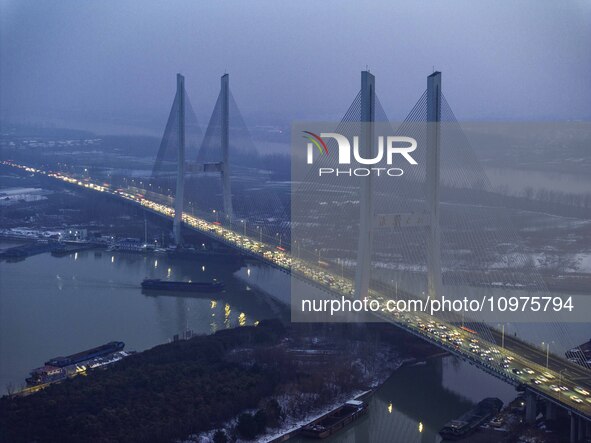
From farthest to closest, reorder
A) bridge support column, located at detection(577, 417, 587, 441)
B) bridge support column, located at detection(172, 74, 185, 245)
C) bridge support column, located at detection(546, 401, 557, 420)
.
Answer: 1. bridge support column, located at detection(172, 74, 185, 245)
2. bridge support column, located at detection(546, 401, 557, 420)
3. bridge support column, located at detection(577, 417, 587, 441)

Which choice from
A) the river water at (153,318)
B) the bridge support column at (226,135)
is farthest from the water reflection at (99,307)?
the bridge support column at (226,135)

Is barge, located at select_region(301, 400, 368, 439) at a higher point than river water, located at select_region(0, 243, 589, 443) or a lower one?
lower

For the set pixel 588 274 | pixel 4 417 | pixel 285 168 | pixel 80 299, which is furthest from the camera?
pixel 285 168

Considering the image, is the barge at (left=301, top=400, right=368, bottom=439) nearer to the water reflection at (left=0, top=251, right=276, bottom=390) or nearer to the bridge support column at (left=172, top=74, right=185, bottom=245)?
the water reflection at (left=0, top=251, right=276, bottom=390)

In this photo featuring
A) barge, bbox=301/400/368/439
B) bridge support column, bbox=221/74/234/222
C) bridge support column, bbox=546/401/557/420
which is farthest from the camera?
bridge support column, bbox=221/74/234/222

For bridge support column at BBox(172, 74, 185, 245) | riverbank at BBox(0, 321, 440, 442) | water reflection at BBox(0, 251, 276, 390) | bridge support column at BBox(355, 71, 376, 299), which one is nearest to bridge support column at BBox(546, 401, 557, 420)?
riverbank at BBox(0, 321, 440, 442)

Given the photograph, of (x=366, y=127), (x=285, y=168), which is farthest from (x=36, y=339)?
(x=285, y=168)

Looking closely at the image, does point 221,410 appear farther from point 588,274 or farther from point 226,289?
point 588,274

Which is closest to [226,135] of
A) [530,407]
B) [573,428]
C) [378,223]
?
[378,223]
